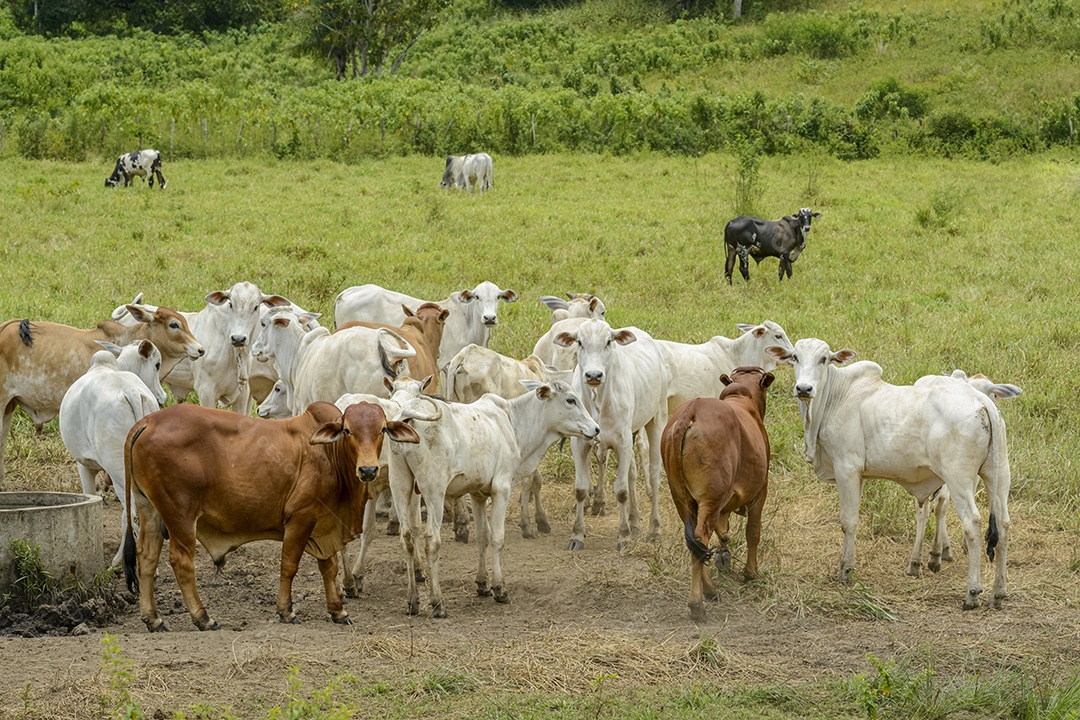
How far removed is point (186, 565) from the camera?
23.7 feet

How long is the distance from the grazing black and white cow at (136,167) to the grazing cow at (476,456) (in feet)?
59.7

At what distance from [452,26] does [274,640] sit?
42509 mm

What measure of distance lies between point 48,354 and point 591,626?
194 inches

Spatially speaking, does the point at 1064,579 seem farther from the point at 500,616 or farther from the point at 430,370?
the point at 430,370

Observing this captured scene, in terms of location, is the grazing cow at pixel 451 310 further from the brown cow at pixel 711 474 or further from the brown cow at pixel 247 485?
the brown cow at pixel 247 485

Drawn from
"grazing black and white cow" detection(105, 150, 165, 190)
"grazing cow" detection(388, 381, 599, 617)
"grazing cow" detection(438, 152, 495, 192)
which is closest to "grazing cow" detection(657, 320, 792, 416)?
"grazing cow" detection(388, 381, 599, 617)

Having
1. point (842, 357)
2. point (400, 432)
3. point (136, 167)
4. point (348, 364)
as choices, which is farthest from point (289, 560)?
point (136, 167)

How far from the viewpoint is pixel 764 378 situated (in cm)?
881

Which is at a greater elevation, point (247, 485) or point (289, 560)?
point (247, 485)

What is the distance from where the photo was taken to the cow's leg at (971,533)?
7.89 metres

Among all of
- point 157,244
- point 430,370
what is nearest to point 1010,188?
point 157,244

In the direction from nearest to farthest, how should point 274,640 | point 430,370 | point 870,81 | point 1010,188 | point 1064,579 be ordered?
point 274,640, point 1064,579, point 430,370, point 1010,188, point 870,81

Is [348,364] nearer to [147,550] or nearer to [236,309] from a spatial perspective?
[236,309]

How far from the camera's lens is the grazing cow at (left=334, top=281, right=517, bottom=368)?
12.0 meters
